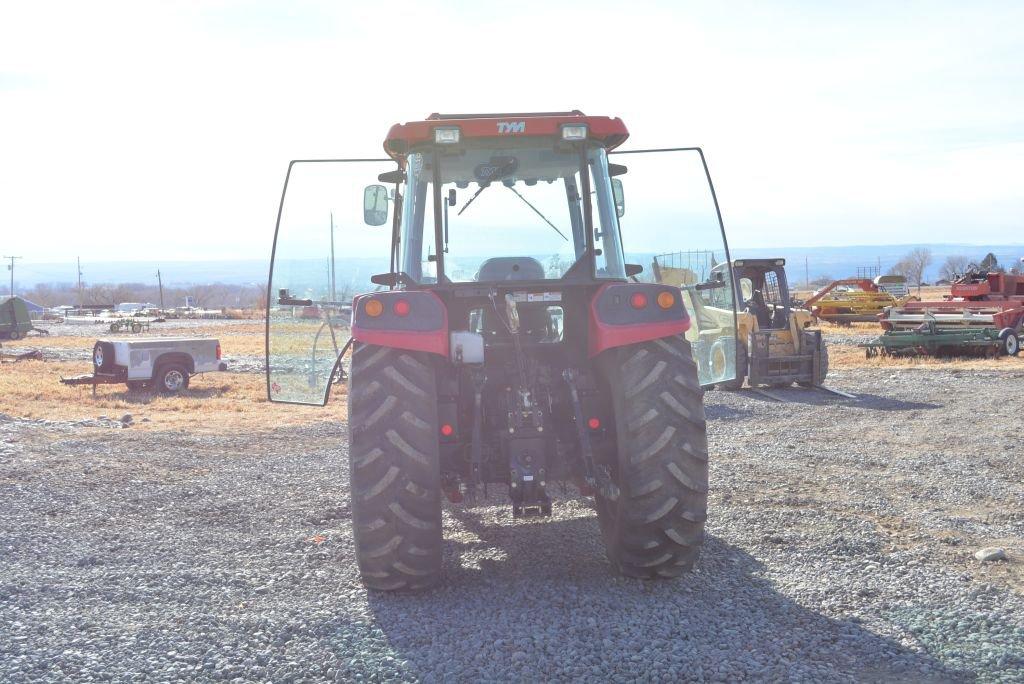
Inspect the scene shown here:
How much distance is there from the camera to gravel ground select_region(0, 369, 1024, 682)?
436 cm

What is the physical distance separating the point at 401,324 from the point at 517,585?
1.63 meters

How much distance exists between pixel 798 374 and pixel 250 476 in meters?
10.2

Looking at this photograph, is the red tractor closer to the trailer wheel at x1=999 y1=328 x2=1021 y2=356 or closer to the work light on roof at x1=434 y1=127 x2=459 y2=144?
the work light on roof at x1=434 y1=127 x2=459 y2=144

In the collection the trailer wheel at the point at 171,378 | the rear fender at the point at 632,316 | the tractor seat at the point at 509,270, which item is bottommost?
the trailer wheel at the point at 171,378

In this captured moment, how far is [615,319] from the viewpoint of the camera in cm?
534

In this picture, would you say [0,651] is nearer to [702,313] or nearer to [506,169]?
[506,169]

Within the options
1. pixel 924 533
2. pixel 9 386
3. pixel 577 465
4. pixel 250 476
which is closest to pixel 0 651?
pixel 577 465

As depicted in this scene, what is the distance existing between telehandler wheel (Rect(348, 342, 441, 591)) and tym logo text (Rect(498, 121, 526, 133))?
1.50 m

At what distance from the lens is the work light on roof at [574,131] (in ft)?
18.5

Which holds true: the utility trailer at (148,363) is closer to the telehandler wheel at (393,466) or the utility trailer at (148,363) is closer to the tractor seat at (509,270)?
the tractor seat at (509,270)

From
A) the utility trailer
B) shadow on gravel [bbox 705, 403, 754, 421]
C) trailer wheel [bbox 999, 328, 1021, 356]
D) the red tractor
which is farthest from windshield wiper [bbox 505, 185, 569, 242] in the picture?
trailer wheel [bbox 999, 328, 1021, 356]

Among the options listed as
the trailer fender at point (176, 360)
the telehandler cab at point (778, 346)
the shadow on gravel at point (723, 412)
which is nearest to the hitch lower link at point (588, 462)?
the shadow on gravel at point (723, 412)

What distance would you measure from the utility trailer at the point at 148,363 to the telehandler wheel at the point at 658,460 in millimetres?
15155

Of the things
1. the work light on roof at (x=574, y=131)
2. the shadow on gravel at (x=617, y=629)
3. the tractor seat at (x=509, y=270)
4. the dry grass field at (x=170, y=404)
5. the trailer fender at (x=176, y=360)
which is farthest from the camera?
the trailer fender at (x=176, y=360)
